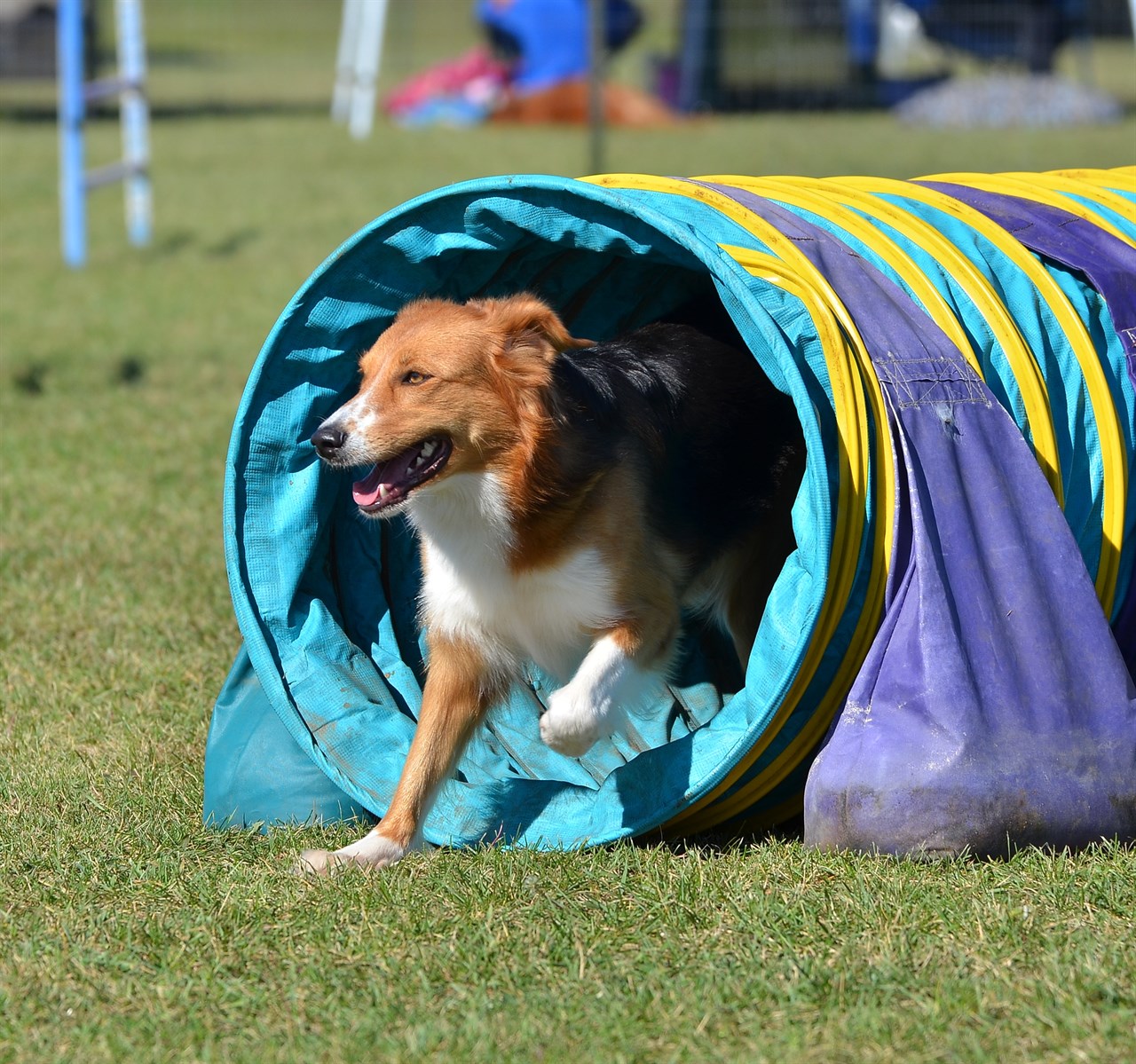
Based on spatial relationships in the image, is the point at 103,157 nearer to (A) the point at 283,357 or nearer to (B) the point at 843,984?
(A) the point at 283,357

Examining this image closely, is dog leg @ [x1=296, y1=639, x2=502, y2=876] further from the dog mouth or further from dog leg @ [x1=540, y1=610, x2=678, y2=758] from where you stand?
the dog mouth

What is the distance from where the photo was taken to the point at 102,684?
519cm

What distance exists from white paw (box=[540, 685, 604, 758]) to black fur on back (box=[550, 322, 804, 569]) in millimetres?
546

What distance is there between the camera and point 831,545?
142 inches

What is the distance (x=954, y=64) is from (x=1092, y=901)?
1045 inches

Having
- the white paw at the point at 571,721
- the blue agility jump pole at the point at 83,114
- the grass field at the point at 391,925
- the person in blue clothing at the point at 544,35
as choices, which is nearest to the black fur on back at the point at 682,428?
the white paw at the point at 571,721

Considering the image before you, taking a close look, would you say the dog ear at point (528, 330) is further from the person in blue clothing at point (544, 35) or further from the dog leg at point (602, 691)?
the person in blue clothing at point (544, 35)

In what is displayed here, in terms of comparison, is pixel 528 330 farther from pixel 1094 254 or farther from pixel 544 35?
pixel 544 35

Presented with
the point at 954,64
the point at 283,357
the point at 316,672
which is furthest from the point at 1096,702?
the point at 954,64

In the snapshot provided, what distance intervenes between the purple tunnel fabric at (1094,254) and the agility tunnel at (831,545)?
0.4 inches

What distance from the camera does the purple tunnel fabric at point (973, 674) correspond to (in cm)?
365

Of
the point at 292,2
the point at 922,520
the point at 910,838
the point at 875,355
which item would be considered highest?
the point at 875,355

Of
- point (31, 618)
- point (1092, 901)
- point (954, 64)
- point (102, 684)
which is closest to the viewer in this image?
point (1092, 901)

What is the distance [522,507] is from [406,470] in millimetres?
310
